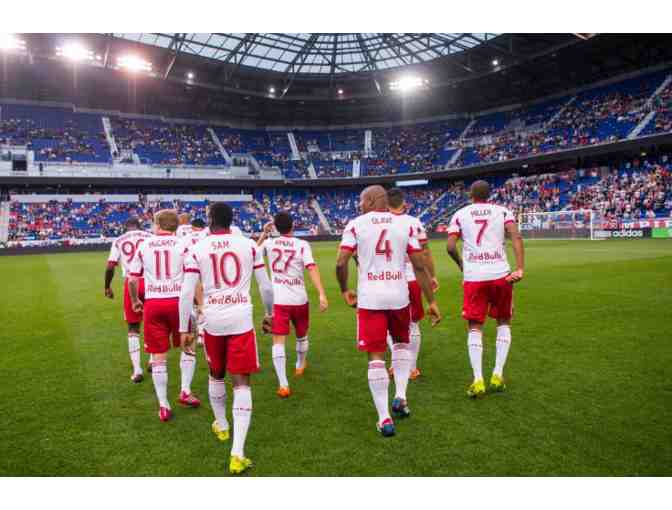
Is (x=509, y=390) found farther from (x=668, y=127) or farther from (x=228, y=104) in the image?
(x=228, y=104)

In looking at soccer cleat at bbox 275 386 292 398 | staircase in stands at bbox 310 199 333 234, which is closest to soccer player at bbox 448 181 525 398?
soccer cleat at bbox 275 386 292 398

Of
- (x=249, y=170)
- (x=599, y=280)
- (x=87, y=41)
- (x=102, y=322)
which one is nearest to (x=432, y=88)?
(x=249, y=170)

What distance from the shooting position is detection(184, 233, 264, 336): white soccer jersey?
402 centimetres

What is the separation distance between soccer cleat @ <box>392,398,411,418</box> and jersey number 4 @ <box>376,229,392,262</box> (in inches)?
64.4

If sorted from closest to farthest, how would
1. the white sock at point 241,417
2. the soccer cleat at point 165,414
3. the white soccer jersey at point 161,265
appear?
the white sock at point 241,417 < the soccer cleat at point 165,414 < the white soccer jersey at point 161,265

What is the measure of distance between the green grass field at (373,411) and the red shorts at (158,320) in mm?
794

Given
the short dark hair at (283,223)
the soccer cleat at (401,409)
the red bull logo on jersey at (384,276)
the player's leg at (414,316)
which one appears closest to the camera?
the red bull logo on jersey at (384,276)

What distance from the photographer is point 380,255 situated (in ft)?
14.9

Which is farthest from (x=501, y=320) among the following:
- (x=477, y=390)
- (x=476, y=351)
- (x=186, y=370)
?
(x=186, y=370)

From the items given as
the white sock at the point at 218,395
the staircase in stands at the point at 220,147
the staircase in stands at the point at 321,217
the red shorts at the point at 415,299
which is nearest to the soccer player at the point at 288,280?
the red shorts at the point at 415,299

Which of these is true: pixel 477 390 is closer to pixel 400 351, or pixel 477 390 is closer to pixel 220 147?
pixel 400 351

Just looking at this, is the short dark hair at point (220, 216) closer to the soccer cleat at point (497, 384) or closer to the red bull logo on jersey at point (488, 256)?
the red bull logo on jersey at point (488, 256)

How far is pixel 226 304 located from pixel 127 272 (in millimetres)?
3164

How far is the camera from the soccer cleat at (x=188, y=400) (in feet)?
17.7
